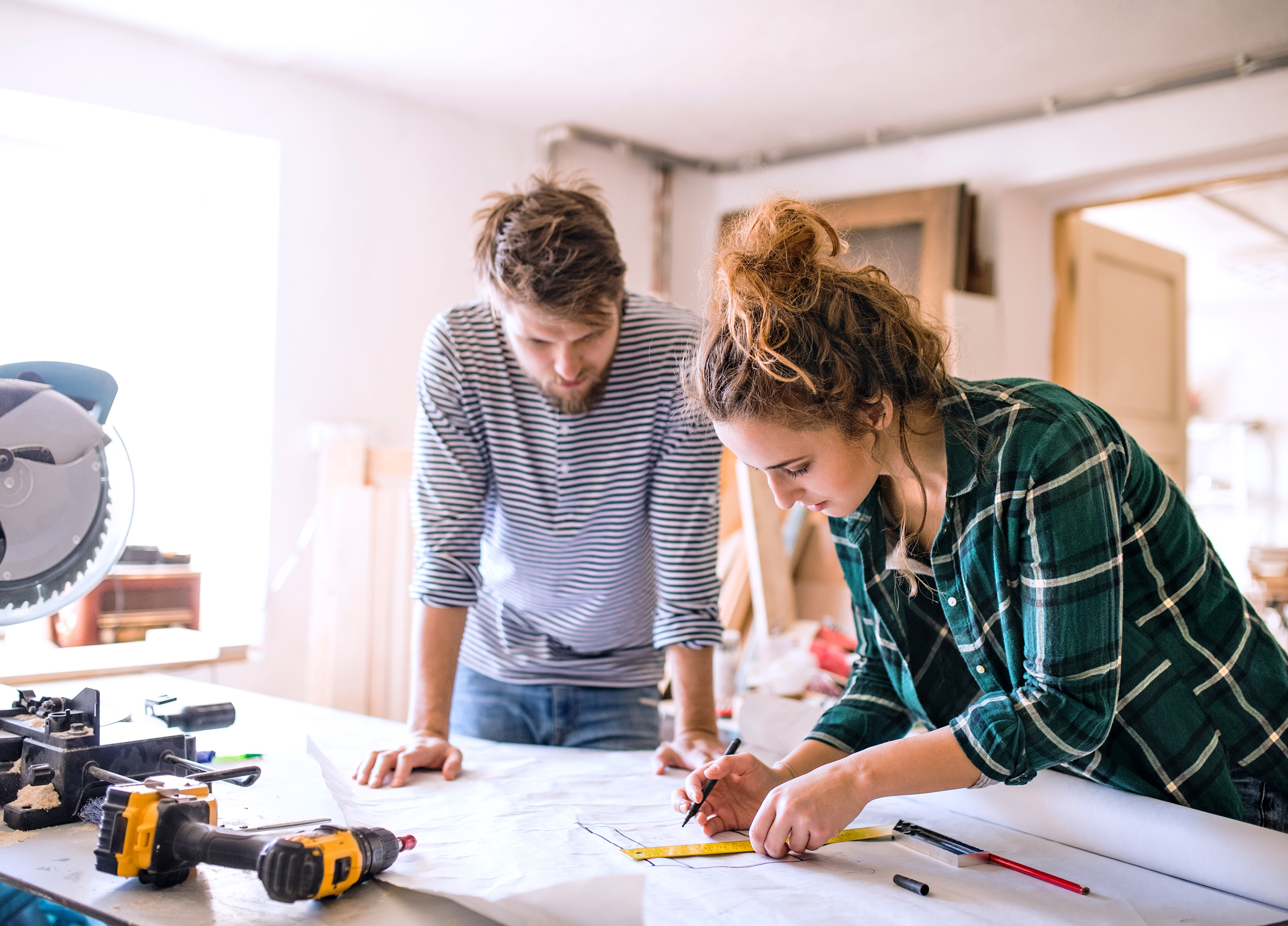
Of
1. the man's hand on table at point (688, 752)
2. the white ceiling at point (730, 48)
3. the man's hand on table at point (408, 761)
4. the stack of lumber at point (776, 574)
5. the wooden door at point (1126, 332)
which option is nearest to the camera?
the man's hand on table at point (408, 761)

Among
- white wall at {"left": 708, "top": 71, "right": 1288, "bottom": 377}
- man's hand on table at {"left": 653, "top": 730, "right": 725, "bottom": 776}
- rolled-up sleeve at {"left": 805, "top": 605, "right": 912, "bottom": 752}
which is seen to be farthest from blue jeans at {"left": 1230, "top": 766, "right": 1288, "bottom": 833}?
white wall at {"left": 708, "top": 71, "right": 1288, "bottom": 377}

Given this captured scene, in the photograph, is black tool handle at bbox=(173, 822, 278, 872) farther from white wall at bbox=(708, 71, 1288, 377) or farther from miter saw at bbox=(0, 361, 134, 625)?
white wall at bbox=(708, 71, 1288, 377)

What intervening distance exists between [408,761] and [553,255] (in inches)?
27.6

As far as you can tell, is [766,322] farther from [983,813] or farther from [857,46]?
[857,46]

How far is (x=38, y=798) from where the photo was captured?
105 centimetres

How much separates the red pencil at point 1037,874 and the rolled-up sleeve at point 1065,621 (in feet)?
0.40

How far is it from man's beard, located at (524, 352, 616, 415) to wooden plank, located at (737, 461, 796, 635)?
1.89m

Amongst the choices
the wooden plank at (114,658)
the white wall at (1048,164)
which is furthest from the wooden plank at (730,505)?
the wooden plank at (114,658)

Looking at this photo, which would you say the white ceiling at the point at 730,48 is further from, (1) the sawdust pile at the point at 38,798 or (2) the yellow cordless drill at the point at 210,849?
(2) the yellow cordless drill at the point at 210,849

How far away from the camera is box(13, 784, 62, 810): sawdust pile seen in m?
1.04

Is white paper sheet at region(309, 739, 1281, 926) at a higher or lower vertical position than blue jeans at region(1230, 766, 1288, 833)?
lower

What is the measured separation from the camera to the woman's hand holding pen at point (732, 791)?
3.66 feet

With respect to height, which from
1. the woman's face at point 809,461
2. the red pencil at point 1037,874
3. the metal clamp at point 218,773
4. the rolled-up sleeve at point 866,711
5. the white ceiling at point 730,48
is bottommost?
the red pencil at point 1037,874

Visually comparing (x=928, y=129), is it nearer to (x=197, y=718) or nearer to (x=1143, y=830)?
(x=1143, y=830)
